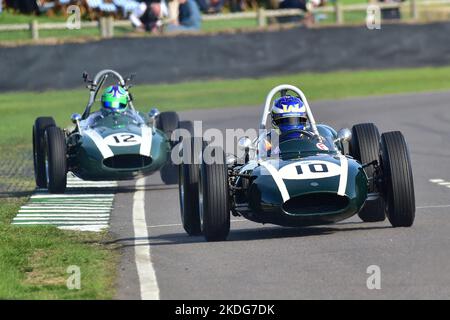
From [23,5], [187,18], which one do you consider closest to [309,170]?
[187,18]

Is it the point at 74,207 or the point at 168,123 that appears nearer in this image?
the point at 74,207

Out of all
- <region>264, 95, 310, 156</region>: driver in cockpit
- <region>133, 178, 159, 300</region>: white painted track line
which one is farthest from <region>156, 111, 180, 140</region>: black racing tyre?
<region>264, 95, 310, 156</region>: driver in cockpit

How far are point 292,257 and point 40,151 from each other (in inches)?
324

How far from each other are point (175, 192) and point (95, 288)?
25.8ft

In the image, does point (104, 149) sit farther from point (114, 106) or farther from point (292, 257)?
point (292, 257)

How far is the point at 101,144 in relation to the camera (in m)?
17.5

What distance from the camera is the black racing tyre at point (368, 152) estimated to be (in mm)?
13242

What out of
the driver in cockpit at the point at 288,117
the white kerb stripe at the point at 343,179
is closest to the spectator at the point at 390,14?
the driver in cockpit at the point at 288,117

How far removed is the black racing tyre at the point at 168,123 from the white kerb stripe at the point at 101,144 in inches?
63.0

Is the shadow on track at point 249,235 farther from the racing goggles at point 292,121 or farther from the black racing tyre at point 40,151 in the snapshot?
the black racing tyre at point 40,151

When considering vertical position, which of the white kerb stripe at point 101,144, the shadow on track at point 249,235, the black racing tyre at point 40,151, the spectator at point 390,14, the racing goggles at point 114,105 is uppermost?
the racing goggles at point 114,105
